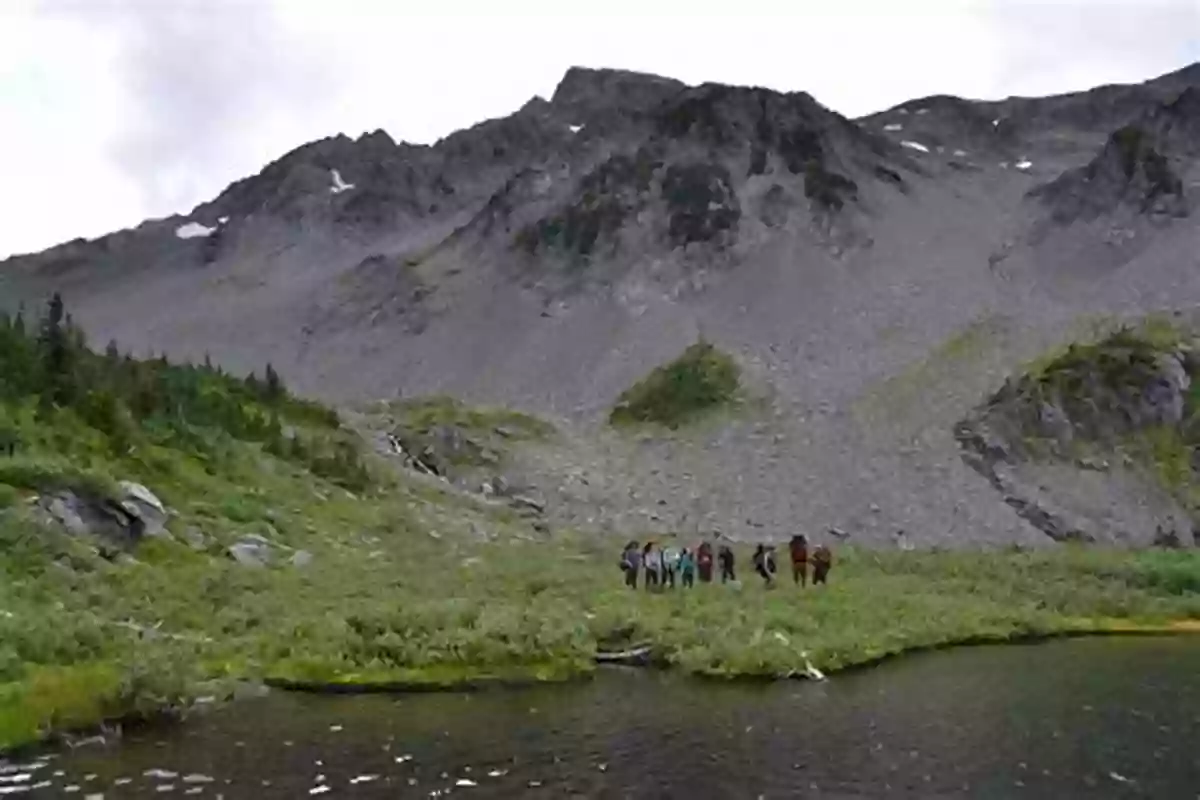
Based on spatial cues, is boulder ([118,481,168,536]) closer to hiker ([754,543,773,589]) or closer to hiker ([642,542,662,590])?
hiker ([642,542,662,590])

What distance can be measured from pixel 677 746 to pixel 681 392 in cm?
10956

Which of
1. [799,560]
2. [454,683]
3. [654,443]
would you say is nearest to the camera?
[454,683]

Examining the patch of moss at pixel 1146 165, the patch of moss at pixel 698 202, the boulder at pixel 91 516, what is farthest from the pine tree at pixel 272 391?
the patch of moss at pixel 1146 165

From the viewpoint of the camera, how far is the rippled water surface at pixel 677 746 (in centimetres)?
2270

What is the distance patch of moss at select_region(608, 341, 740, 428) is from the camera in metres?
A: 132

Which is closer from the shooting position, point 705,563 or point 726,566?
point 705,563

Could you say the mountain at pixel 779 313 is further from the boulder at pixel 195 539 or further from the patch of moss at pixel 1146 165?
the boulder at pixel 195 539

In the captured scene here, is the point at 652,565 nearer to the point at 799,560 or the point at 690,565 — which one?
the point at 690,565

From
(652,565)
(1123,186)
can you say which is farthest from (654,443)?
(1123,186)

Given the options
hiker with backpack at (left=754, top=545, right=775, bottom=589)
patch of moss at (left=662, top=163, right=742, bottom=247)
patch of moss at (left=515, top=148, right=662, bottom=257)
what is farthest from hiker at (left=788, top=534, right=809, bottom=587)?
patch of moss at (left=515, top=148, right=662, bottom=257)

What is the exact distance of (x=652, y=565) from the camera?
49875 mm

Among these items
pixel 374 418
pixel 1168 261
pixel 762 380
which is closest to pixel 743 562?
pixel 374 418

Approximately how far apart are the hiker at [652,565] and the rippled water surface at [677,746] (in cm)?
1386

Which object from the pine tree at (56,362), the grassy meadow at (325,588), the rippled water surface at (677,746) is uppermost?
the pine tree at (56,362)
